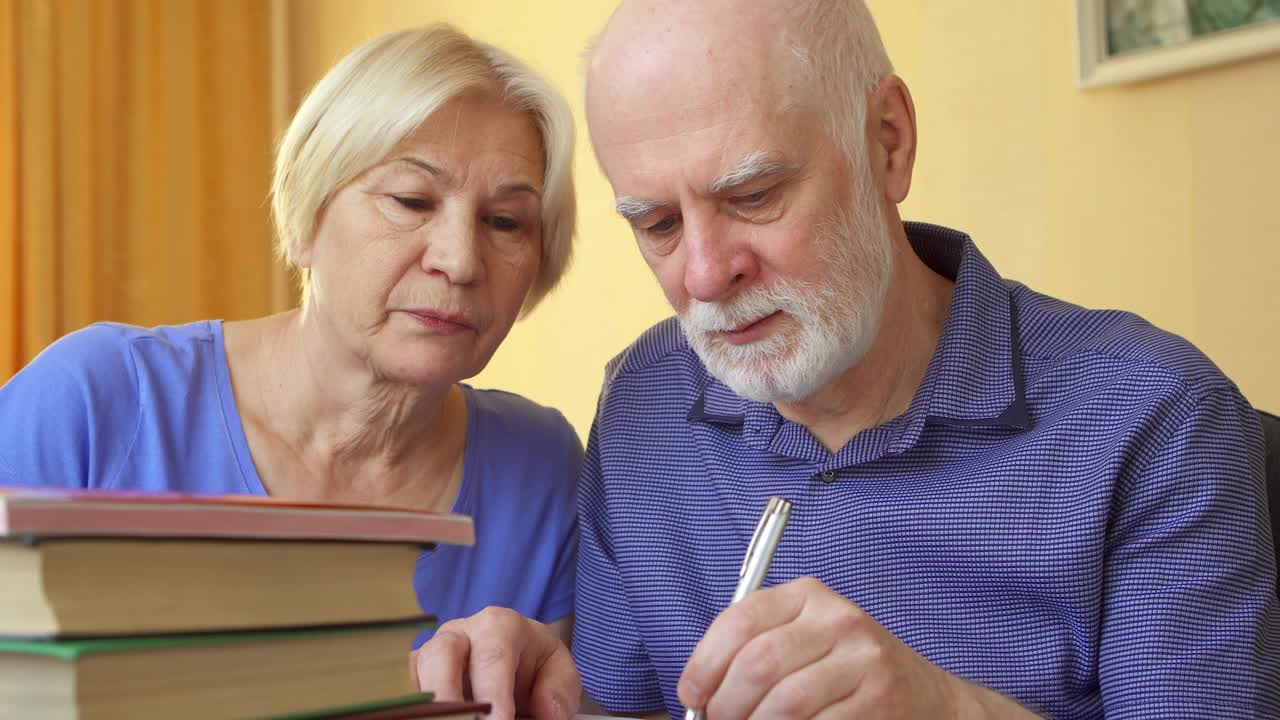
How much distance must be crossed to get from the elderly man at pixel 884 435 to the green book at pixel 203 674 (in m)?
0.36

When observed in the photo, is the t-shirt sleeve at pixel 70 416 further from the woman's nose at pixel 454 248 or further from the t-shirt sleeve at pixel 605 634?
the t-shirt sleeve at pixel 605 634

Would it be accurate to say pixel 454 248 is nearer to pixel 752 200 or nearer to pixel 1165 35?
pixel 752 200

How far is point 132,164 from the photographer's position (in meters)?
3.56

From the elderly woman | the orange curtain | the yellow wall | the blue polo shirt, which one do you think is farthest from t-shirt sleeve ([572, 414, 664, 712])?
the orange curtain

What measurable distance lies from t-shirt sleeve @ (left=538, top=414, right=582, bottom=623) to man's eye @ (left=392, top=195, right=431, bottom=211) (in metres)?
0.40

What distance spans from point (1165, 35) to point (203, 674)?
2056mm

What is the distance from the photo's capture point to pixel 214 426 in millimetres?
1590

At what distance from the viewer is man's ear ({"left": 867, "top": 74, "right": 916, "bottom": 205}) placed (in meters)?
1.30

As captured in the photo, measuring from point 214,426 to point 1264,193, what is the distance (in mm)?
1690

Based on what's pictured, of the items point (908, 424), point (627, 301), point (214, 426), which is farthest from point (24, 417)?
point (627, 301)

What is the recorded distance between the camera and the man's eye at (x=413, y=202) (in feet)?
4.97

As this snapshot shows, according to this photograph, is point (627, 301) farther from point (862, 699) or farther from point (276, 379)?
point (862, 699)

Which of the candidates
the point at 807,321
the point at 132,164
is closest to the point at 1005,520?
the point at 807,321

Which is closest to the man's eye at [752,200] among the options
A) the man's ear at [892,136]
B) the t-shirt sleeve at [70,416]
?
the man's ear at [892,136]
